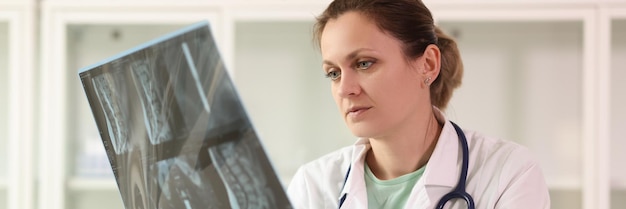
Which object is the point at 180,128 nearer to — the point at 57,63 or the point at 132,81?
the point at 132,81

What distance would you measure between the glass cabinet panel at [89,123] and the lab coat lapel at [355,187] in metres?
1.04

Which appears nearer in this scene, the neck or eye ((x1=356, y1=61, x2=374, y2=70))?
eye ((x1=356, y1=61, x2=374, y2=70))

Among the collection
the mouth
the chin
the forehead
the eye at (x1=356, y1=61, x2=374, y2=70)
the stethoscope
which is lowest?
the stethoscope

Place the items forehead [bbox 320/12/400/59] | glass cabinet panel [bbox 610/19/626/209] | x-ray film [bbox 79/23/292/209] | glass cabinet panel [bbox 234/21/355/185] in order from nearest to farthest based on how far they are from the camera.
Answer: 1. x-ray film [bbox 79/23/292/209]
2. forehead [bbox 320/12/400/59]
3. glass cabinet panel [bbox 610/19/626/209]
4. glass cabinet panel [bbox 234/21/355/185]

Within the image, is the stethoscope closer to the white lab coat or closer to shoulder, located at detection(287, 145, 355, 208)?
the white lab coat

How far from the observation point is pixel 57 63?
2035mm

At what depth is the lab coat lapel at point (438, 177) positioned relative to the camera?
44.3 inches

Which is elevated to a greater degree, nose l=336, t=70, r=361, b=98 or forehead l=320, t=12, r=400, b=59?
forehead l=320, t=12, r=400, b=59

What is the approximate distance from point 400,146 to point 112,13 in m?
1.15

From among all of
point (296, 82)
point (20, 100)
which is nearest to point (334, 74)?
point (296, 82)

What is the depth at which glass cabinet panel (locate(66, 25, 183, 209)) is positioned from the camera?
2.13m

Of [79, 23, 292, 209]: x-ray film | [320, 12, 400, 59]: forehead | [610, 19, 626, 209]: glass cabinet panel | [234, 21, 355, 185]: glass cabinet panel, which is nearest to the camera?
[79, 23, 292, 209]: x-ray film

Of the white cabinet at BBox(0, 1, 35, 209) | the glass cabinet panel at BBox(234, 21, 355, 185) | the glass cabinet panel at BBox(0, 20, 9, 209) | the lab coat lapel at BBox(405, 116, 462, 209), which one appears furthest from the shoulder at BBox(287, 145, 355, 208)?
the glass cabinet panel at BBox(0, 20, 9, 209)

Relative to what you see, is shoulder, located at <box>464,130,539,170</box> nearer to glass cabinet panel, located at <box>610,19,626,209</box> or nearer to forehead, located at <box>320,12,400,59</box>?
forehead, located at <box>320,12,400,59</box>
